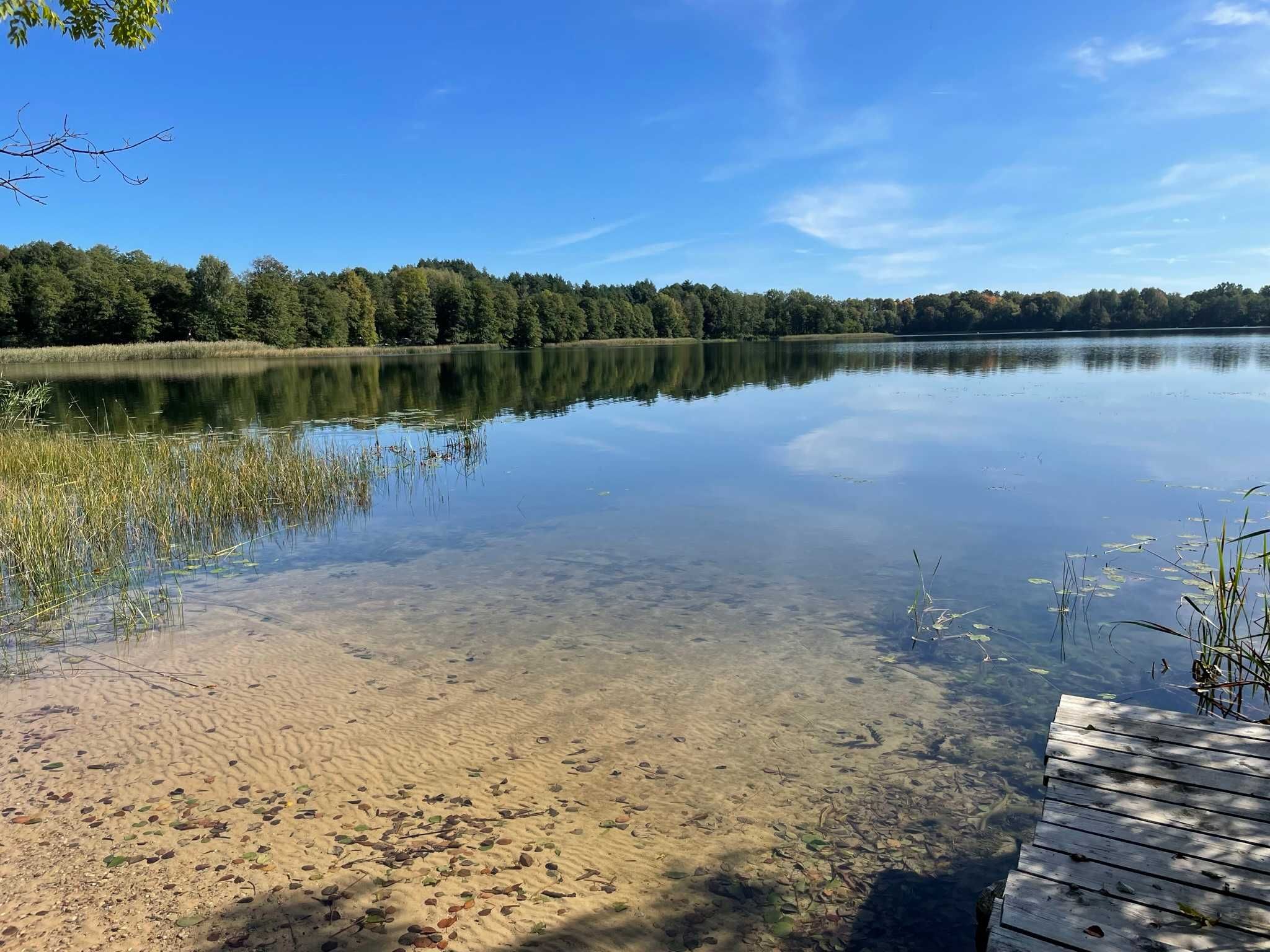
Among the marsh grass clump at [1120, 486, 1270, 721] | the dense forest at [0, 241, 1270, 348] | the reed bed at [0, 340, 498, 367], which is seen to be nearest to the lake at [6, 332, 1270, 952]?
the marsh grass clump at [1120, 486, 1270, 721]

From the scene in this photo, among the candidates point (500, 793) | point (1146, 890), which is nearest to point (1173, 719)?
point (1146, 890)

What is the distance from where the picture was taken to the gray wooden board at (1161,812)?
10.5 ft

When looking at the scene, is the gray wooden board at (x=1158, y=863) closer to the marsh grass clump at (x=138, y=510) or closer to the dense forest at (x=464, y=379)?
the marsh grass clump at (x=138, y=510)

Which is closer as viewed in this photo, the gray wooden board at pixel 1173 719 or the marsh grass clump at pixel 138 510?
the gray wooden board at pixel 1173 719

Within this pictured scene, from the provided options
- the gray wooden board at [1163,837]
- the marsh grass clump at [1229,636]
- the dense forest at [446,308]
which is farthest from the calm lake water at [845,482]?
the dense forest at [446,308]

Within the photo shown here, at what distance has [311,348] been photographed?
3327 inches

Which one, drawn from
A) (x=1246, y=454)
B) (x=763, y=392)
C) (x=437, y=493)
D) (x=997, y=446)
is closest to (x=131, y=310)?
(x=763, y=392)

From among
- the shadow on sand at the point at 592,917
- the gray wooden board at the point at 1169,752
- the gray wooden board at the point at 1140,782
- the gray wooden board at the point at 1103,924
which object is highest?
the gray wooden board at the point at 1169,752

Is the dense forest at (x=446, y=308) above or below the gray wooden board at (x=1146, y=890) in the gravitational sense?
above

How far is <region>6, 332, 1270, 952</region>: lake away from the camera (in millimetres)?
3855

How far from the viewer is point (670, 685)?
6.15 m

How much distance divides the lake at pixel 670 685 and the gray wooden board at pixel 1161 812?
782 mm

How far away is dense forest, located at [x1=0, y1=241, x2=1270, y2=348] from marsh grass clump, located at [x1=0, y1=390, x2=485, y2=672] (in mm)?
72736

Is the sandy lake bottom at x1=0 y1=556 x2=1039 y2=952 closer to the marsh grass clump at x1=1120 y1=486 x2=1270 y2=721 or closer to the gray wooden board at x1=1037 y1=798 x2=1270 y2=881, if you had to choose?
the gray wooden board at x1=1037 y1=798 x2=1270 y2=881
